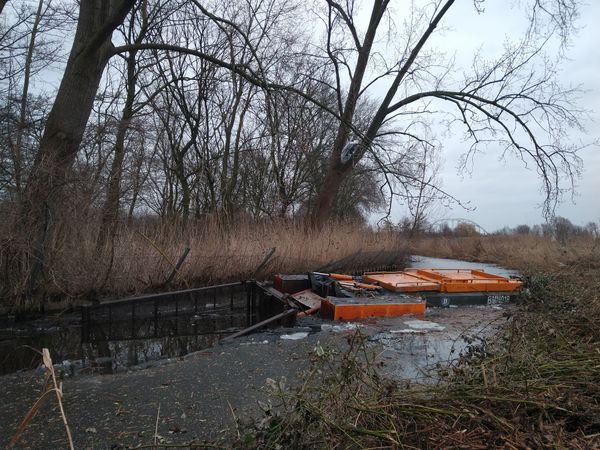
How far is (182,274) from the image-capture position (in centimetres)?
1045

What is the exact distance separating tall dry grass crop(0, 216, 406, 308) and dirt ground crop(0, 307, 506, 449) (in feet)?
10.2

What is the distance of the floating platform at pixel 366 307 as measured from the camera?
783cm

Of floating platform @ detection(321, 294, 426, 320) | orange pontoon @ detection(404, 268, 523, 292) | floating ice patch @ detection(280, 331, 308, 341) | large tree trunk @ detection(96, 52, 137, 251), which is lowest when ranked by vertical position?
floating ice patch @ detection(280, 331, 308, 341)

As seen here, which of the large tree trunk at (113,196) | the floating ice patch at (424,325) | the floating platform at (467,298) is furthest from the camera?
the floating platform at (467,298)

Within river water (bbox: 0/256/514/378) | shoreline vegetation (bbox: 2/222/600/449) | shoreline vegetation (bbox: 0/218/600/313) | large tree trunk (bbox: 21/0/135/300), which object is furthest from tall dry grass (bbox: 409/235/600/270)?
shoreline vegetation (bbox: 2/222/600/449)

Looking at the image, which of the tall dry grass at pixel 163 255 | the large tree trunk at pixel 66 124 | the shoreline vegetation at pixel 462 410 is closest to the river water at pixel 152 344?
the tall dry grass at pixel 163 255

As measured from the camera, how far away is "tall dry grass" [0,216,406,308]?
811 cm

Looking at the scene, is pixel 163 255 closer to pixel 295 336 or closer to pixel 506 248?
pixel 295 336

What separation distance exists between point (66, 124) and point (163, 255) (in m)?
3.12

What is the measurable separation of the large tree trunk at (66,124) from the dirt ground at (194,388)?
304 centimetres

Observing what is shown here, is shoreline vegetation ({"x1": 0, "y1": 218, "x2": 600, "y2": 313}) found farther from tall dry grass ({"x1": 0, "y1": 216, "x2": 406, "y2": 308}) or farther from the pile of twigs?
the pile of twigs

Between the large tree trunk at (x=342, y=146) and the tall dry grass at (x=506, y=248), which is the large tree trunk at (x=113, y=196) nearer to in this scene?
the large tree trunk at (x=342, y=146)

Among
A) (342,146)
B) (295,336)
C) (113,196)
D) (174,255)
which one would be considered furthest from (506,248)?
(113,196)

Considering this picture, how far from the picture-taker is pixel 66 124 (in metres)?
8.49
